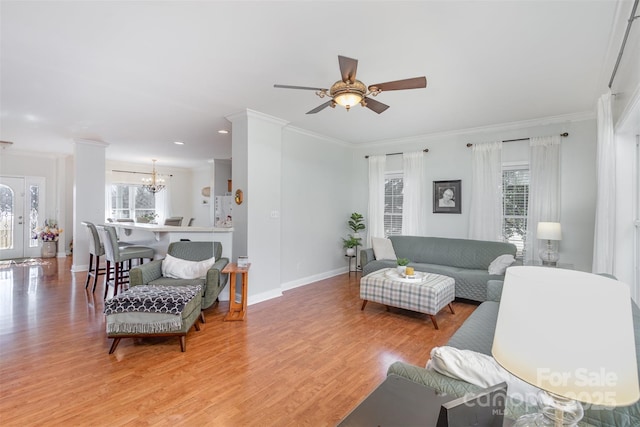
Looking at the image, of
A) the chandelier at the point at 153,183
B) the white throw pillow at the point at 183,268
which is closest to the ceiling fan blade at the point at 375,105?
the white throw pillow at the point at 183,268

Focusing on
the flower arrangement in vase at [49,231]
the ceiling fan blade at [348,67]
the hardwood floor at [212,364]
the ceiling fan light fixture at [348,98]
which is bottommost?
the hardwood floor at [212,364]

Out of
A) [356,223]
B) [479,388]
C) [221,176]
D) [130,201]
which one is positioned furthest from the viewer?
[130,201]

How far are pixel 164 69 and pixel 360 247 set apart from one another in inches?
190

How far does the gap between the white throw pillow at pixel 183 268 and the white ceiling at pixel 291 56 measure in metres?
2.07

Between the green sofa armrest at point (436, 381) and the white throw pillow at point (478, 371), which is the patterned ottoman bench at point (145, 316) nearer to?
the green sofa armrest at point (436, 381)

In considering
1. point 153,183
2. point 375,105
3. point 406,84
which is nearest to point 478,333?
point 406,84

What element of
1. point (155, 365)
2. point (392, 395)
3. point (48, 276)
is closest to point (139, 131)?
point (48, 276)

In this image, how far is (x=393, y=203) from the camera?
6.25m

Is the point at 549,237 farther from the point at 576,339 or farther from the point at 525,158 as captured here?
the point at 576,339

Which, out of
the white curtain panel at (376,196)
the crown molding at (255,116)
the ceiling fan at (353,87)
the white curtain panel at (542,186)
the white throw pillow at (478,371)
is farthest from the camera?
the white curtain panel at (376,196)

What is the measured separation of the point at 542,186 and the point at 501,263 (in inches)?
53.6

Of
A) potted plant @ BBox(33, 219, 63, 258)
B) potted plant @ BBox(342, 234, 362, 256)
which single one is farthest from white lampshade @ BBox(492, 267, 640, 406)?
potted plant @ BBox(33, 219, 63, 258)

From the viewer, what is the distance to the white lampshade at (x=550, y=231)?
410cm

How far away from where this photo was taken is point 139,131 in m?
5.52
